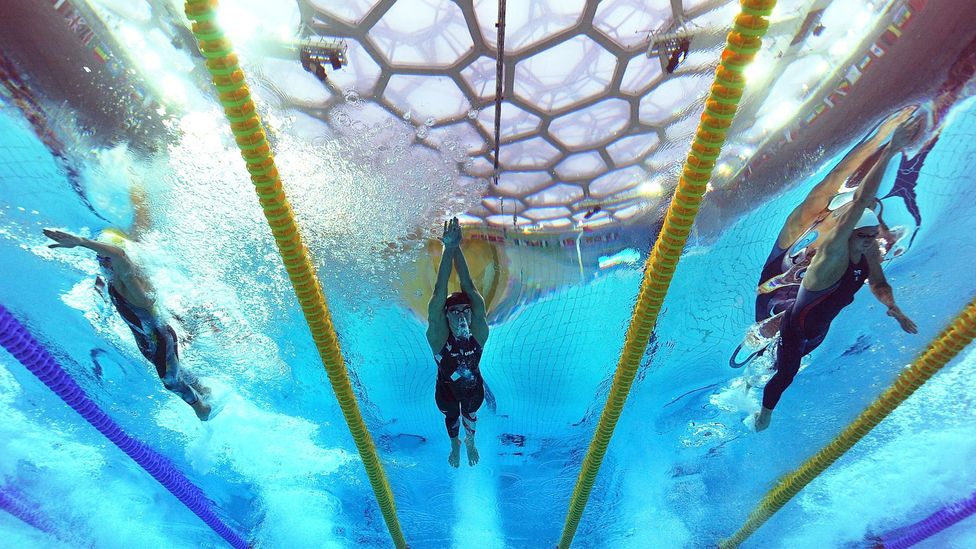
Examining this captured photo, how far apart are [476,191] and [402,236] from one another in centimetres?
62

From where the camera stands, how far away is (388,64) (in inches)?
144

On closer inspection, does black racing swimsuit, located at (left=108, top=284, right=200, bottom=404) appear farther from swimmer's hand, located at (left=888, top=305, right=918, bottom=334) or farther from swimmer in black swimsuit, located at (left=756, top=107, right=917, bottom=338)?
swimmer's hand, located at (left=888, top=305, right=918, bottom=334)

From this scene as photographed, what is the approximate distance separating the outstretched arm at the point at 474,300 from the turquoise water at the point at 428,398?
528mm

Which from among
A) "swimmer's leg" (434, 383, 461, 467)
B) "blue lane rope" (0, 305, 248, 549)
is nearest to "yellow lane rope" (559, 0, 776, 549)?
"swimmer's leg" (434, 383, 461, 467)

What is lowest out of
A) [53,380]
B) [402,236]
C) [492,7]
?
[53,380]

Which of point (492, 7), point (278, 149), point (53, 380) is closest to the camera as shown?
point (278, 149)

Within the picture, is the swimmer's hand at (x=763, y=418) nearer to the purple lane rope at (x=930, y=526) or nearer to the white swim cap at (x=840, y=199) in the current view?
the white swim cap at (x=840, y=199)

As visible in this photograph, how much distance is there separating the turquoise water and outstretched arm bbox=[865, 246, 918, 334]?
0.18 meters

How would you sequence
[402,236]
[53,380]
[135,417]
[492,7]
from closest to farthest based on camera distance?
[492,7]
[402,236]
[53,380]
[135,417]

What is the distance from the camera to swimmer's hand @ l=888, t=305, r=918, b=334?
3438mm

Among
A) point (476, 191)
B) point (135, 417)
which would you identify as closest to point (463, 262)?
point (476, 191)

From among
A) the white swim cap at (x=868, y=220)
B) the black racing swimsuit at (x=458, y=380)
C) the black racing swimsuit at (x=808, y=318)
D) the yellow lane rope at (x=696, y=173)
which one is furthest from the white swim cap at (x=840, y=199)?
the black racing swimsuit at (x=458, y=380)

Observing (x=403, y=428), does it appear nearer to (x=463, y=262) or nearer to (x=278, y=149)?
(x=463, y=262)

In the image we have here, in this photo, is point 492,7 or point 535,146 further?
point 535,146
